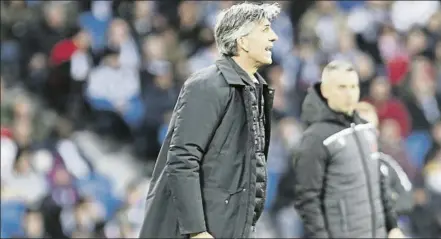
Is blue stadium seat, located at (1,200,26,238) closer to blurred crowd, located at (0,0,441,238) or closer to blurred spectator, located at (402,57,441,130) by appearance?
blurred crowd, located at (0,0,441,238)

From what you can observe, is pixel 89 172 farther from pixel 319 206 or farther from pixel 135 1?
pixel 319 206

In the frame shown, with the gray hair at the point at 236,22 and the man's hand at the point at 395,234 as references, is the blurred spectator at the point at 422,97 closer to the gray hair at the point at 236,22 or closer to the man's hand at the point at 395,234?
the man's hand at the point at 395,234

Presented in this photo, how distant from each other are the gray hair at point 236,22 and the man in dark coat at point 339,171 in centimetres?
180

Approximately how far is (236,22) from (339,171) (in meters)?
1.93

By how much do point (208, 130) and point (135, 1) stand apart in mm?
7316

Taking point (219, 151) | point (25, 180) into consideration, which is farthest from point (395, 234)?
point (25, 180)

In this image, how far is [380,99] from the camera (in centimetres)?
1102

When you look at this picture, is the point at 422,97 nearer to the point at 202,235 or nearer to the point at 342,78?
the point at 342,78

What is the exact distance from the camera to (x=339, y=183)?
6.18 metres

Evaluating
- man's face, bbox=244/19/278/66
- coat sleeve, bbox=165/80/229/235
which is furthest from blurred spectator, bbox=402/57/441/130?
coat sleeve, bbox=165/80/229/235

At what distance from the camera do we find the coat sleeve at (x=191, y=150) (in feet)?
14.1

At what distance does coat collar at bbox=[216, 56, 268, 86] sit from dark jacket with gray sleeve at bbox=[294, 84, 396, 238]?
5.86ft

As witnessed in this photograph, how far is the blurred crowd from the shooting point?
9.88 m

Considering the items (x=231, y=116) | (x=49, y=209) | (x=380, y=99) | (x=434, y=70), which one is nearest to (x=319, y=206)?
(x=231, y=116)
